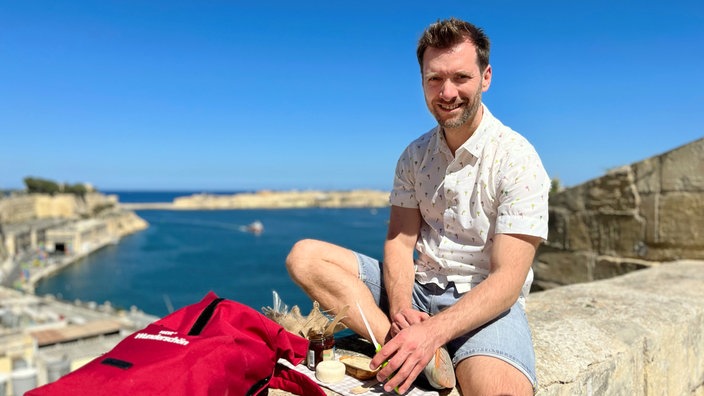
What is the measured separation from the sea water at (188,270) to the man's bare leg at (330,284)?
65.3 feet

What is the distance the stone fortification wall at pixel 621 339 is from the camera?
1.57 meters

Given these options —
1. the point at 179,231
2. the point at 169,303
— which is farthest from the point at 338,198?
the point at 169,303

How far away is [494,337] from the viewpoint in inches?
57.1

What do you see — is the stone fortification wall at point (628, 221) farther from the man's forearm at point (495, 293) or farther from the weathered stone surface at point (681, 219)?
the man's forearm at point (495, 293)

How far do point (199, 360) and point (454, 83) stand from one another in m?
1.02

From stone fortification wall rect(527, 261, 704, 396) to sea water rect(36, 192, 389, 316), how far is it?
1944 cm

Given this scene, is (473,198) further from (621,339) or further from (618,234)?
(618,234)

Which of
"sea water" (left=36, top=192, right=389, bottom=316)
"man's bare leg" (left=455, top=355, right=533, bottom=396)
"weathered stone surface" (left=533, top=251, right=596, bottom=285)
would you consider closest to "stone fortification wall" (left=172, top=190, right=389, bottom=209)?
"sea water" (left=36, top=192, right=389, bottom=316)

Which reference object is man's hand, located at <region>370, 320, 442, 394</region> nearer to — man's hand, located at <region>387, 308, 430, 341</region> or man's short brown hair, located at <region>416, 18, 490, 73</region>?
man's hand, located at <region>387, 308, 430, 341</region>

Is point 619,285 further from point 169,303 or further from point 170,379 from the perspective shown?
point 169,303

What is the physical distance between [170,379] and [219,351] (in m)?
0.13

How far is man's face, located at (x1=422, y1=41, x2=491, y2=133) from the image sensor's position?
1.53 metres

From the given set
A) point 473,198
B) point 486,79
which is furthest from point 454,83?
point 473,198

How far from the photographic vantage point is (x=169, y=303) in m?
31.2
